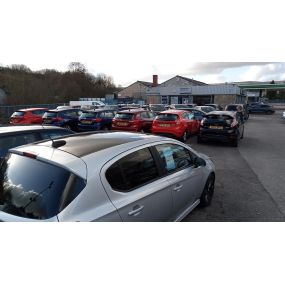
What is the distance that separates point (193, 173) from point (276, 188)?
8.55ft

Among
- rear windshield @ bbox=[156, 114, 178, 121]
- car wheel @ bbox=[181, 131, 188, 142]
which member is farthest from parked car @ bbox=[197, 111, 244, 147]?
rear windshield @ bbox=[156, 114, 178, 121]

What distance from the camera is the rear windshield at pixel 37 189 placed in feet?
6.79

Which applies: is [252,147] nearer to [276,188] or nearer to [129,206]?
[276,188]

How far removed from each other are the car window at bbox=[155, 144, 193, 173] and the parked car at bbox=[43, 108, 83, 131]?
969cm

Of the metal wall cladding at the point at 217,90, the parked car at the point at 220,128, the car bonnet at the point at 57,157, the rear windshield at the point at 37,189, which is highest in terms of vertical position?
the metal wall cladding at the point at 217,90

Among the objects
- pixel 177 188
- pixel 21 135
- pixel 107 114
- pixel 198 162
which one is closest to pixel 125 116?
pixel 107 114

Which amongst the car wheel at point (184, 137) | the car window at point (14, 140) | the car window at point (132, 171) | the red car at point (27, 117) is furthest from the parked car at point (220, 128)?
the red car at point (27, 117)

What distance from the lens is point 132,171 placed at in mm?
2654

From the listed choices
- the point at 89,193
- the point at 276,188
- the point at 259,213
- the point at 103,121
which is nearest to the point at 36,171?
the point at 89,193

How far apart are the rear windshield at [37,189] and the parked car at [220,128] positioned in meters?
8.42

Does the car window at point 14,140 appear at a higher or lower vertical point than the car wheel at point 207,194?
higher

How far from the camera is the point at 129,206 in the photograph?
240cm

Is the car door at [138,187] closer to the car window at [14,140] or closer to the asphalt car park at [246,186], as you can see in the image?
the asphalt car park at [246,186]

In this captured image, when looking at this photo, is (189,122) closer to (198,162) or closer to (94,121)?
(94,121)
